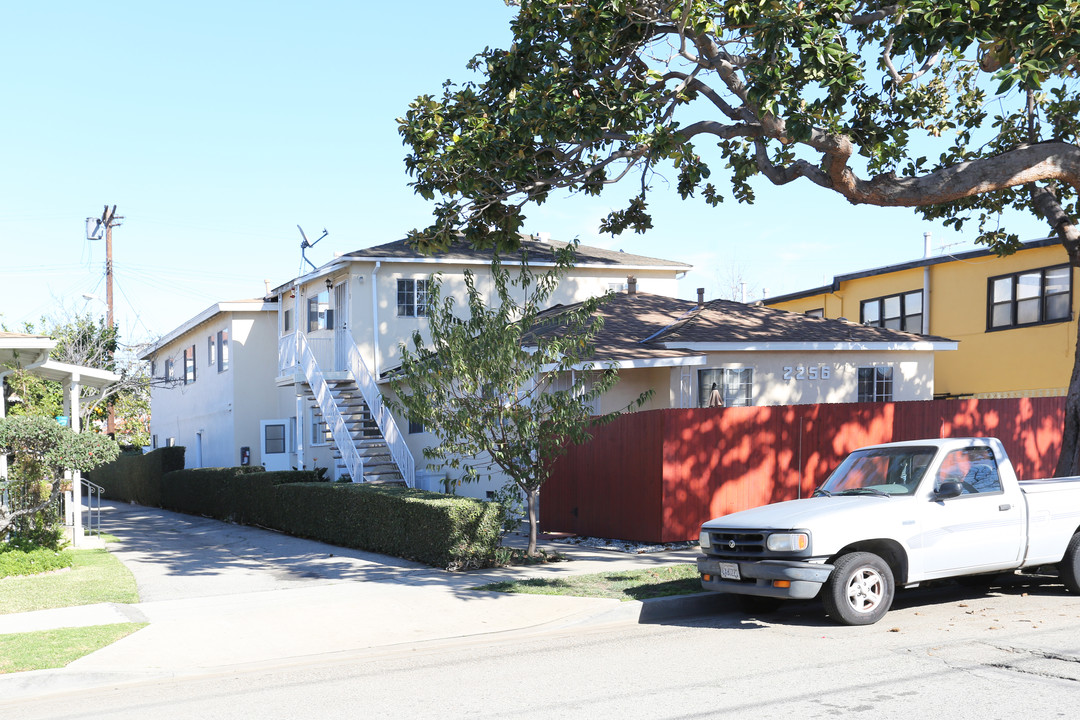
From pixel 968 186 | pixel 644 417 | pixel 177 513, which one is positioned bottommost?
pixel 177 513

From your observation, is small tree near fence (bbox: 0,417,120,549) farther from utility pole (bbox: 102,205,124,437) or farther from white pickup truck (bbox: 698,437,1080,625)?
utility pole (bbox: 102,205,124,437)

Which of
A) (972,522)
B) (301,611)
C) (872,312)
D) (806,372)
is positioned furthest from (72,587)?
(872,312)

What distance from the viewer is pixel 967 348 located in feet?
86.9

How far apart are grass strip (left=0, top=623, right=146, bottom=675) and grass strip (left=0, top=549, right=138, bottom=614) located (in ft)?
5.41

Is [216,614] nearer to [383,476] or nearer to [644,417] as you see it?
[644,417]

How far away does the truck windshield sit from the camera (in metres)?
9.80

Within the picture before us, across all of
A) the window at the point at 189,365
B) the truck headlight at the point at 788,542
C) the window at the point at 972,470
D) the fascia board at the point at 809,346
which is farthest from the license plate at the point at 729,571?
the window at the point at 189,365

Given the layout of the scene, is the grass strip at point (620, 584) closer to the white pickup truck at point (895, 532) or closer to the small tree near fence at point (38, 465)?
the white pickup truck at point (895, 532)

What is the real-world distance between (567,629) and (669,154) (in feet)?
21.6

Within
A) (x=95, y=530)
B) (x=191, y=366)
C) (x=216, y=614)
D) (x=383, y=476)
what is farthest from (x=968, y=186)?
(x=191, y=366)

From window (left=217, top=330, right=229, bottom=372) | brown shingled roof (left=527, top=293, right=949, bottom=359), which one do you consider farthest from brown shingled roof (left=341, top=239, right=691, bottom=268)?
window (left=217, top=330, right=229, bottom=372)

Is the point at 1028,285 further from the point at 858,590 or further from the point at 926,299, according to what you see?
the point at 858,590

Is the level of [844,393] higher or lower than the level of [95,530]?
higher

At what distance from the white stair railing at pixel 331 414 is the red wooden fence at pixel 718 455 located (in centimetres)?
598
